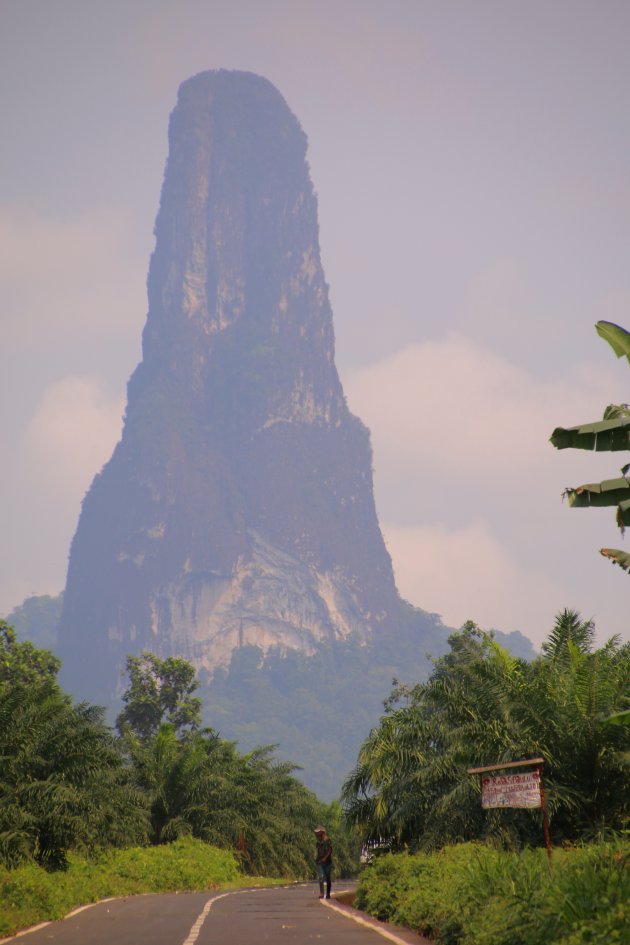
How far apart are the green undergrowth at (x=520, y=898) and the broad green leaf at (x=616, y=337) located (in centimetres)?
604

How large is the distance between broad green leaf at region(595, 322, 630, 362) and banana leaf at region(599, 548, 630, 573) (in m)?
2.70

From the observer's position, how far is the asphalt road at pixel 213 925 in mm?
14008

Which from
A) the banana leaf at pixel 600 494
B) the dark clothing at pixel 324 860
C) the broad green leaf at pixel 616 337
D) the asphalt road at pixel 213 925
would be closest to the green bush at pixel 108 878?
the asphalt road at pixel 213 925

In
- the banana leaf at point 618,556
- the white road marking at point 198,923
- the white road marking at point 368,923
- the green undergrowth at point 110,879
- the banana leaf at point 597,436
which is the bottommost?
the white road marking at point 368,923

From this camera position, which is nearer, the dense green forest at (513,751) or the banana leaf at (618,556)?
the banana leaf at (618,556)

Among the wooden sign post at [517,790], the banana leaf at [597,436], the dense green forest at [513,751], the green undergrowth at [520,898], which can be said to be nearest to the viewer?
the green undergrowth at [520,898]

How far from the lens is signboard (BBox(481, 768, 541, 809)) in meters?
12.4

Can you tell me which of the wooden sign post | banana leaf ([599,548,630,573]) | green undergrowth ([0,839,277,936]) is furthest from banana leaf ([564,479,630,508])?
green undergrowth ([0,839,277,936])

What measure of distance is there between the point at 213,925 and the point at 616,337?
10.1 metres

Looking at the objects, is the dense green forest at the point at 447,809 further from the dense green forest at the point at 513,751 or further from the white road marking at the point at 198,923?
the white road marking at the point at 198,923

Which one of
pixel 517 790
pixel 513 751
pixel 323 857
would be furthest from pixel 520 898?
pixel 323 857

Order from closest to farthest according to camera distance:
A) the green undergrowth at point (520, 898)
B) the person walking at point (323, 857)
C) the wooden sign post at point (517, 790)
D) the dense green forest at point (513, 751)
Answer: the green undergrowth at point (520, 898) < the wooden sign post at point (517, 790) < the dense green forest at point (513, 751) < the person walking at point (323, 857)

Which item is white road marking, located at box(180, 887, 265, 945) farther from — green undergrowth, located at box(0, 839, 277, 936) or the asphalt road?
green undergrowth, located at box(0, 839, 277, 936)

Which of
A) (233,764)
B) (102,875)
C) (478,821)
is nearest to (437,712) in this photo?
(478,821)
